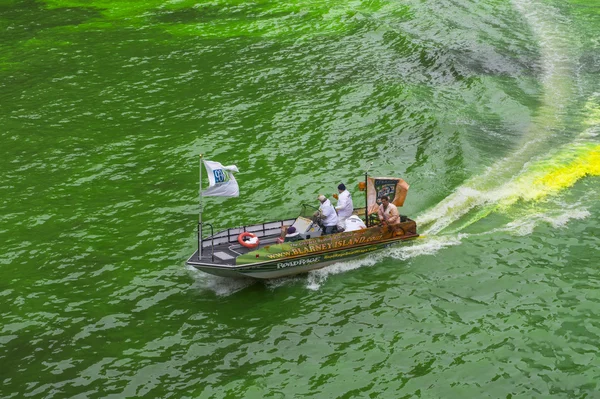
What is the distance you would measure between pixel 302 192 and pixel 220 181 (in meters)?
6.87

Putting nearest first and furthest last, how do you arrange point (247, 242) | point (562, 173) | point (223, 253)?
1. point (223, 253)
2. point (247, 242)
3. point (562, 173)

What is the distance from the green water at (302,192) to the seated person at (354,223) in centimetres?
181

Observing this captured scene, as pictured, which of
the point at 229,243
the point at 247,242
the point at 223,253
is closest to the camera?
the point at 223,253

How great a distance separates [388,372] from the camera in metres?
23.7

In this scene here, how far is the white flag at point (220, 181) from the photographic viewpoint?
28844 mm

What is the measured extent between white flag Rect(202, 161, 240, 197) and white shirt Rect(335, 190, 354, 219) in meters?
4.93

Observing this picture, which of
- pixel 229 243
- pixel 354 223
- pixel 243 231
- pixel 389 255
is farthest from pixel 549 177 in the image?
pixel 229 243

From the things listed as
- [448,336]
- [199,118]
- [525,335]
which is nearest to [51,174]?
[199,118]

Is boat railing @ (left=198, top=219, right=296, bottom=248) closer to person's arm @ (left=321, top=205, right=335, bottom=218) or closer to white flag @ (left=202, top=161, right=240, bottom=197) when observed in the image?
person's arm @ (left=321, top=205, right=335, bottom=218)

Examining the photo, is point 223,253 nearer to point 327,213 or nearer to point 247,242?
point 247,242

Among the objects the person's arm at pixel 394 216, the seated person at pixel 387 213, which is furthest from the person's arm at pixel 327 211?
the person's arm at pixel 394 216

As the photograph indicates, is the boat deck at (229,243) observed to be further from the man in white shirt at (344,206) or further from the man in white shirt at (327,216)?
the man in white shirt at (344,206)

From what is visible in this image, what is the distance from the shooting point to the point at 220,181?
29109 millimetres

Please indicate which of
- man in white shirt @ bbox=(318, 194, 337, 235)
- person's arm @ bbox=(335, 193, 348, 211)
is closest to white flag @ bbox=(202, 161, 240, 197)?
man in white shirt @ bbox=(318, 194, 337, 235)
